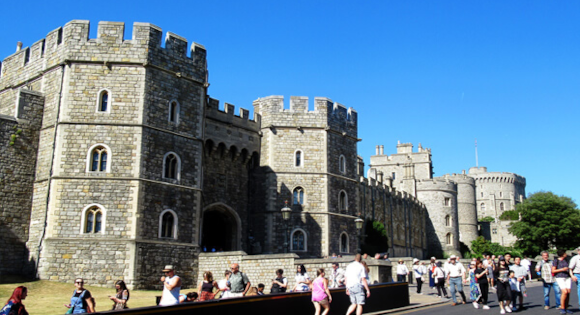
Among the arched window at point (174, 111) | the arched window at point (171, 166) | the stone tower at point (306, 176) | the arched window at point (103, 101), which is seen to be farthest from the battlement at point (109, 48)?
the stone tower at point (306, 176)

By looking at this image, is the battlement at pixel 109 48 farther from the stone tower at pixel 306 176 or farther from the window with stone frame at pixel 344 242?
the window with stone frame at pixel 344 242

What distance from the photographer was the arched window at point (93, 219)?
72.5 ft

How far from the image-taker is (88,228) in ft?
72.6

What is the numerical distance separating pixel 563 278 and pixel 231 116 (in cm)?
1991

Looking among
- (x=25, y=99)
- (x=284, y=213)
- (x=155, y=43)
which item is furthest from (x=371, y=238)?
(x=25, y=99)

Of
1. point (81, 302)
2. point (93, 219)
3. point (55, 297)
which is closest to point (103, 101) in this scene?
point (93, 219)

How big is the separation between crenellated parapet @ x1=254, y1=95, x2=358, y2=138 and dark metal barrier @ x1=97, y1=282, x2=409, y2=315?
15105 mm

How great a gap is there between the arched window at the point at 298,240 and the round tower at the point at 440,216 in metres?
35.4

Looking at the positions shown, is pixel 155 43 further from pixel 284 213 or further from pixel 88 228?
pixel 284 213

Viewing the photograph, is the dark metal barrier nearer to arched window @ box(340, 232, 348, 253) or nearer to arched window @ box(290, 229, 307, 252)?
arched window @ box(290, 229, 307, 252)

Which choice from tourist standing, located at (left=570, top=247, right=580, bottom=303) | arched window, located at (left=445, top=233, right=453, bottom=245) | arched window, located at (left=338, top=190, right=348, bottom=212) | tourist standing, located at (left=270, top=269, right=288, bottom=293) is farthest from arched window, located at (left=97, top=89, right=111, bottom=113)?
arched window, located at (left=445, top=233, right=453, bottom=245)

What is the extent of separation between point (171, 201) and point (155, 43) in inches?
259

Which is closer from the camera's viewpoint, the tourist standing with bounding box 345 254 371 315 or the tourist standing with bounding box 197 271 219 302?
the tourist standing with bounding box 345 254 371 315

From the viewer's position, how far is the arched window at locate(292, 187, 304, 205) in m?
30.1
